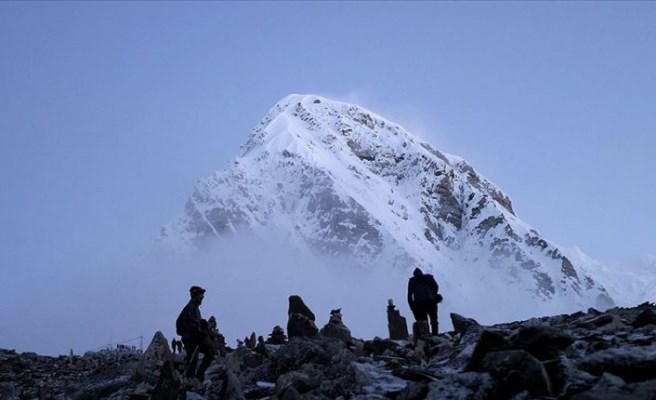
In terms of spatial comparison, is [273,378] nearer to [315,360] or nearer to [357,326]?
[315,360]

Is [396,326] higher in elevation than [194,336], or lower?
higher

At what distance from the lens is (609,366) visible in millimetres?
6262

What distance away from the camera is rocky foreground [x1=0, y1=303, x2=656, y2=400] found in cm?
608

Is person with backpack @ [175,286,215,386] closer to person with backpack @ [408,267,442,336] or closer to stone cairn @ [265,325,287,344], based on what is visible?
person with backpack @ [408,267,442,336]

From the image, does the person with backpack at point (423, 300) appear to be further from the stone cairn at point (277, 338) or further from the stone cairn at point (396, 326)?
the stone cairn at point (277, 338)

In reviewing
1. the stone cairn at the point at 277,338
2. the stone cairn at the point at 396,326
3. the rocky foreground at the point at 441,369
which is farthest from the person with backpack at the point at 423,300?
the stone cairn at the point at 277,338

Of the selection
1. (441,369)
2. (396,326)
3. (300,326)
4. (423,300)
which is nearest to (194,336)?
(300,326)

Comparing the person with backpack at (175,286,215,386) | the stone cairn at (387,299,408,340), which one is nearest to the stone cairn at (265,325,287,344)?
the stone cairn at (387,299,408,340)

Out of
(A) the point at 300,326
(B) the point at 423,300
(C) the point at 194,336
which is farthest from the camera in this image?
(A) the point at 300,326

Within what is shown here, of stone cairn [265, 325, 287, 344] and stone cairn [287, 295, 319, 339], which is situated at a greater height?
stone cairn [265, 325, 287, 344]

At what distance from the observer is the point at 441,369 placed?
328 inches

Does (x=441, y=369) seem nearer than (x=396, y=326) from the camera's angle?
Yes

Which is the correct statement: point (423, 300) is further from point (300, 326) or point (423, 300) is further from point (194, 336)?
point (194, 336)

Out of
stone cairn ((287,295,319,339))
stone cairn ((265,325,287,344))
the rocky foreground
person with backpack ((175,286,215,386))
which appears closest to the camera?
the rocky foreground
